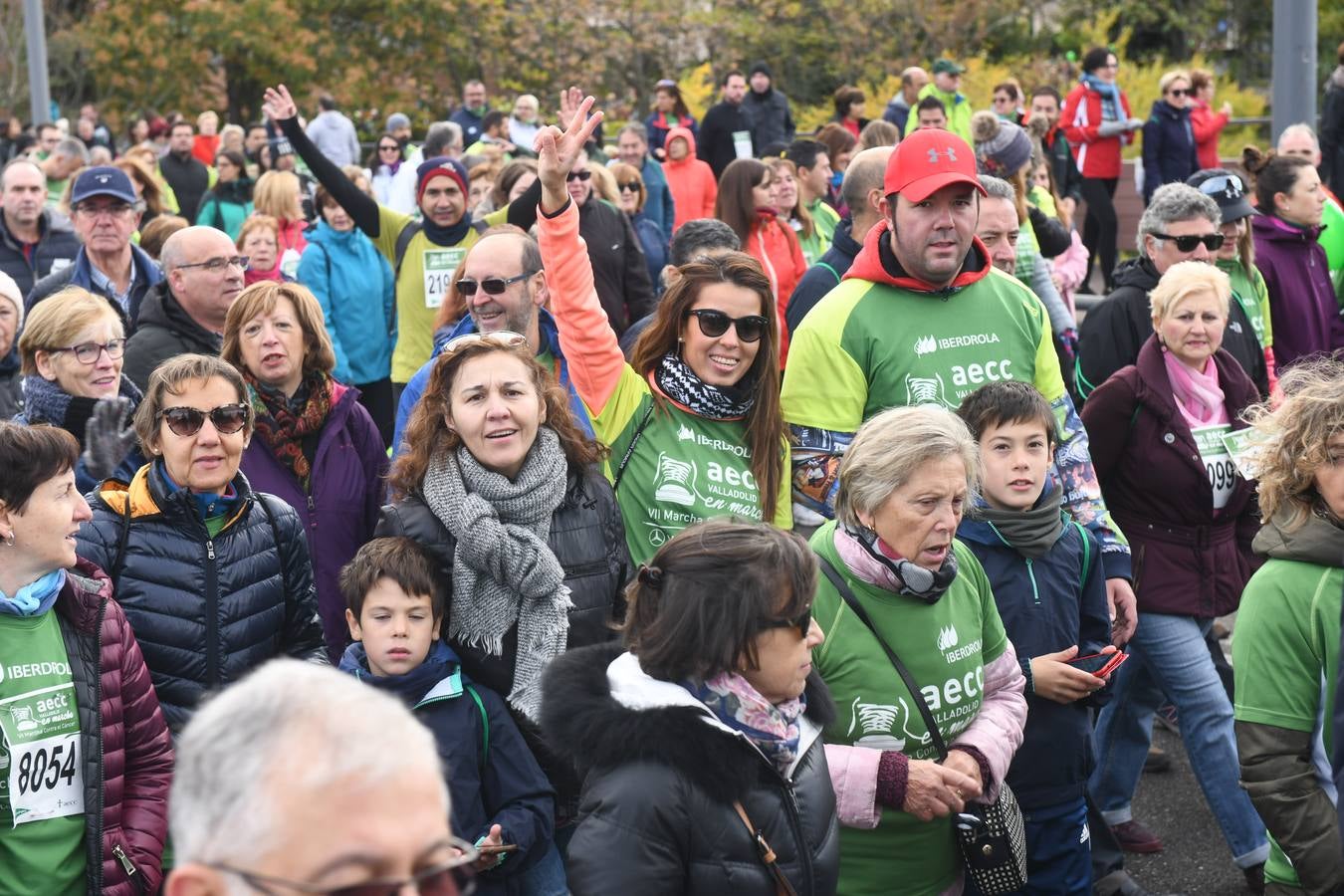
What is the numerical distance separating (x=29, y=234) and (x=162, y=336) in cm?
397

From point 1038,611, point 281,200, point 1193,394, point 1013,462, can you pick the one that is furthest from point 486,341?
point 281,200

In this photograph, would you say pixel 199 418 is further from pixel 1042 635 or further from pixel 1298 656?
pixel 1298 656

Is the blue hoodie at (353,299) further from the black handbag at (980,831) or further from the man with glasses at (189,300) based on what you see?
the black handbag at (980,831)

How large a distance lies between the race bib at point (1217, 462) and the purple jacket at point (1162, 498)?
3 centimetres

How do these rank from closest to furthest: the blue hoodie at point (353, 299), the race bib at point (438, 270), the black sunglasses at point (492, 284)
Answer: the black sunglasses at point (492, 284)
the race bib at point (438, 270)
the blue hoodie at point (353, 299)

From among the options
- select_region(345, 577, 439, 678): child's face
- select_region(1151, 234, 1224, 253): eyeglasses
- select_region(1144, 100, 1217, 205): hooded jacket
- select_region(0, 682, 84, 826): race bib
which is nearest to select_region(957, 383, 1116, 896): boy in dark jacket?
select_region(345, 577, 439, 678): child's face

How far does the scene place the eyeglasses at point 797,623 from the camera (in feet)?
9.67

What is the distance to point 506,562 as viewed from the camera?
3.87 metres

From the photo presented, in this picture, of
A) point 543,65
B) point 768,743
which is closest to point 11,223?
point 768,743

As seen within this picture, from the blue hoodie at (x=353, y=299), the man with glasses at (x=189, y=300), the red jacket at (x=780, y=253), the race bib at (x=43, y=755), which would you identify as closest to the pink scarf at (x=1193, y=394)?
the red jacket at (x=780, y=253)

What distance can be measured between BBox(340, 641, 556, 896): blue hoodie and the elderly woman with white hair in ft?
8.19

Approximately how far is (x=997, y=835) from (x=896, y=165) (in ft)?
6.67

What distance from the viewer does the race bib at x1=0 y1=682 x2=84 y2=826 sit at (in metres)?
3.54

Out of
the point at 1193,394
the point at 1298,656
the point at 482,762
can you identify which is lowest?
the point at 482,762
